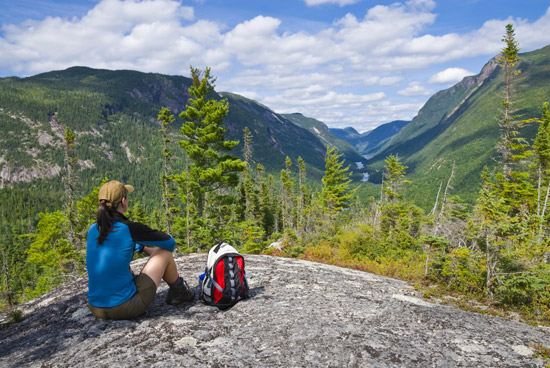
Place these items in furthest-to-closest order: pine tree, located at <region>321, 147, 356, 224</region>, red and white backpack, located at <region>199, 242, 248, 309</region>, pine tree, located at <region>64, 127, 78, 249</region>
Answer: pine tree, located at <region>321, 147, 356, 224</region>
pine tree, located at <region>64, 127, 78, 249</region>
red and white backpack, located at <region>199, 242, 248, 309</region>

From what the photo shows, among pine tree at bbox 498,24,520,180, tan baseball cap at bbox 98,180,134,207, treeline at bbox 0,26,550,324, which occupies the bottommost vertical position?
treeline at bbox 0,26,550,324

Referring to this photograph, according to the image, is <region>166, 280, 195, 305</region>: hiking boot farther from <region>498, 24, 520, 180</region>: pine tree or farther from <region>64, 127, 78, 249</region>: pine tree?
<region>64, 127, 78, 249</region>: pine tree

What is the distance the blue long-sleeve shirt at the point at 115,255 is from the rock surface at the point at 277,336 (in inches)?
26.0

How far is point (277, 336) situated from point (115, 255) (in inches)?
103

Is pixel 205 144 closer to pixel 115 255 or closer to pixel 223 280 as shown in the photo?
pixel 223 280

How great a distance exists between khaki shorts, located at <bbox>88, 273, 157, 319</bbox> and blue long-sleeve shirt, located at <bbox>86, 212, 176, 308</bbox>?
0.53ft

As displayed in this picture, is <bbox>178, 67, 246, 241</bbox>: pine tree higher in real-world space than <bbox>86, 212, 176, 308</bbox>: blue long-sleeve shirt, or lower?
higher

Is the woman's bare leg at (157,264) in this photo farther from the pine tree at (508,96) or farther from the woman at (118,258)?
the pine tree at (508,96)

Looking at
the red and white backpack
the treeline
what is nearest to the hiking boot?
the red and white backpack

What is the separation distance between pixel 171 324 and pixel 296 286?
300 cm

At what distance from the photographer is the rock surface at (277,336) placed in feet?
12.5

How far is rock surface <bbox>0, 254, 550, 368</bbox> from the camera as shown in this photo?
12.5ft

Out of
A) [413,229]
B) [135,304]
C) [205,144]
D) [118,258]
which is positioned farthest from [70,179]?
[413,229]

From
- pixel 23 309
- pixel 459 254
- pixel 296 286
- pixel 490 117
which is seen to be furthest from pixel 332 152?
pixel 490 117
